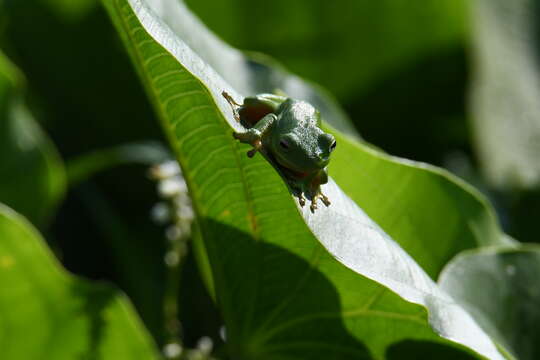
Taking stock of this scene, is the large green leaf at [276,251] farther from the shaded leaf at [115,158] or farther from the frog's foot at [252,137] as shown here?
the shaded leaf at [115,158]

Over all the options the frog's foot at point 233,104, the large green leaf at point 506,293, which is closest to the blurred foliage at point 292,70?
the large green leaf at point 506,293

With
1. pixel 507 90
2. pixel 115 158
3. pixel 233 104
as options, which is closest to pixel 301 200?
pixel 233 104

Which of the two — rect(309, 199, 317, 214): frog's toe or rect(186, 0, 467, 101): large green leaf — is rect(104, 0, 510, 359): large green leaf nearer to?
rect(309, 199, 317, 214): frog's toe

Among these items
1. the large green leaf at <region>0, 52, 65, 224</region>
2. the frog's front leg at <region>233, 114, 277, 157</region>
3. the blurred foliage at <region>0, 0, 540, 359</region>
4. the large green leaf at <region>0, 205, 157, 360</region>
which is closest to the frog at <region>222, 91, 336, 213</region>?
the frog's front leg at <region>233, 114, 277, 157</region>

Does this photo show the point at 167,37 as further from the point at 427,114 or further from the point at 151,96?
the point at 427,114

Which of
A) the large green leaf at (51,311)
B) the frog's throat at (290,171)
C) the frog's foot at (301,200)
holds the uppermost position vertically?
the frog's foot at (301,200)

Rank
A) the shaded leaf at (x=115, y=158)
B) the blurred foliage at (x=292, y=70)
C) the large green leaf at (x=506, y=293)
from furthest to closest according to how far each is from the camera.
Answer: the blurred foliage at (x=292, y=70)
the shaded leaf at (x=115, y=158)
the large green leaf at (x=506, y=293)

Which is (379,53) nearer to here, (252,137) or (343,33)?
(343,33)

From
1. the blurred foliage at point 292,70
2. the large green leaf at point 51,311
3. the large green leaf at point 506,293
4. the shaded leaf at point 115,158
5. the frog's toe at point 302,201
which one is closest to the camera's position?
the frog's toe at point 302,201
